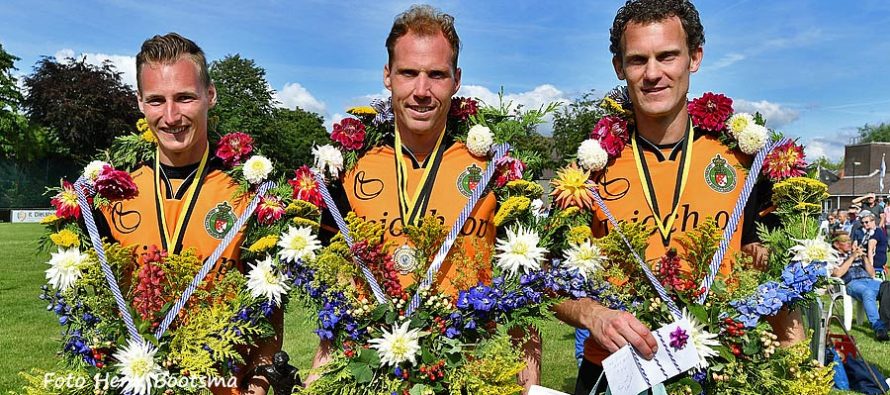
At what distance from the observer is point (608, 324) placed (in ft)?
9.19

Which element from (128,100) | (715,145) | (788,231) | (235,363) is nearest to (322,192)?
(235,363)

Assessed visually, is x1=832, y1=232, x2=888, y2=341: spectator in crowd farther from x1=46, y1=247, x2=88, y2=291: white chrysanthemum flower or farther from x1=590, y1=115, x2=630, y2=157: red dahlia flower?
x1=46, y1=247, x2=88, y2=291: white chrysanthemum flower

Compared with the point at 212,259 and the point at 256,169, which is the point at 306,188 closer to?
the point at 256,169

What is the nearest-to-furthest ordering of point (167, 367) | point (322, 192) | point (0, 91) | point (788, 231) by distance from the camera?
point (788, 231) → point (167, 367) → point (322, 192) → point (0, 91)

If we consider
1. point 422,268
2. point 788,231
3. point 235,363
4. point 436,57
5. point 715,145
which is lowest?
point 235,363

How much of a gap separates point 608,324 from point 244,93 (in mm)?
32325

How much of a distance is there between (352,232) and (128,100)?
143 feet

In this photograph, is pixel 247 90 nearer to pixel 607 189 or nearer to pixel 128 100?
pixel 128 100

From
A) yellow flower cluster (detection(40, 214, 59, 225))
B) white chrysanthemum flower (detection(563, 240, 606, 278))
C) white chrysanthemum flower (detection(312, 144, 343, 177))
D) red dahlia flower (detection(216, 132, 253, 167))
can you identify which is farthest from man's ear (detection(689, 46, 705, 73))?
yellow flower cluster (detection(40, 214, 59, 225))

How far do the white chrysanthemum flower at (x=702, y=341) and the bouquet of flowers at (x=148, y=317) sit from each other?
178cm

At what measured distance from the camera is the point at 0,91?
34500mm

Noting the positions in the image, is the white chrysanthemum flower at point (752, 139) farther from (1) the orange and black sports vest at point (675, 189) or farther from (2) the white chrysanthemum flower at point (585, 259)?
(2) the white chrysanthemum flower at point (585, 259)

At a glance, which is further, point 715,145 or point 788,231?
point 715,145

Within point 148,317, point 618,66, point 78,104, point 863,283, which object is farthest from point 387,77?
point 78,104
